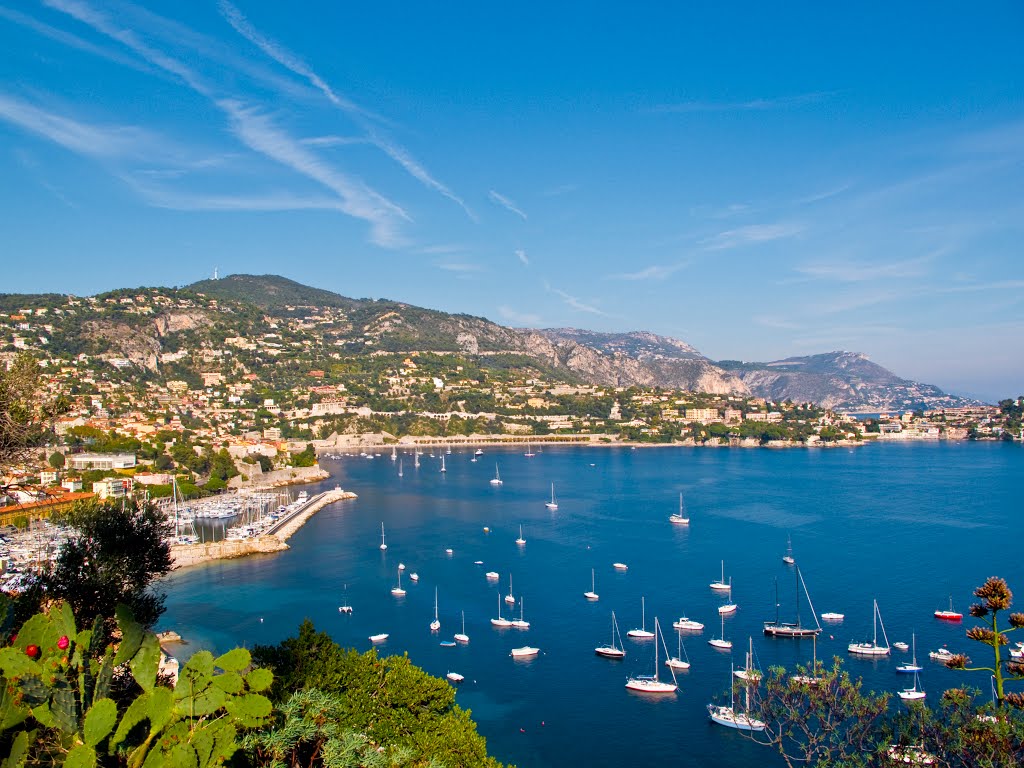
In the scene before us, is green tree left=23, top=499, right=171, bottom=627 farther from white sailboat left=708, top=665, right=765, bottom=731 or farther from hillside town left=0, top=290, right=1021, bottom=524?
hillside town left=0, top=290, right=1021, bottom=524

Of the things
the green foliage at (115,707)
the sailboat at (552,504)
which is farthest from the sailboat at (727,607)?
the green foliage at (115,707)

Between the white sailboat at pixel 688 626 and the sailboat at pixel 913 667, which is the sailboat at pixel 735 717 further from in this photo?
the white sailboat at pixel 688 626

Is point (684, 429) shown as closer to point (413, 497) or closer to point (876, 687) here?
point (413, 497)

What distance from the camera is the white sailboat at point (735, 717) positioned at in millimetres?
13758

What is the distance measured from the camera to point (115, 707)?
3523 millimetres

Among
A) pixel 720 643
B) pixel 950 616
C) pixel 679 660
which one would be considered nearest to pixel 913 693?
pixel 720 643

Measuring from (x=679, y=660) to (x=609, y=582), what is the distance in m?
6.82

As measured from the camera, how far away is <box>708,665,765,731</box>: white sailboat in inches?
542

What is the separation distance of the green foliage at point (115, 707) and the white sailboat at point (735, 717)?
1190 cm

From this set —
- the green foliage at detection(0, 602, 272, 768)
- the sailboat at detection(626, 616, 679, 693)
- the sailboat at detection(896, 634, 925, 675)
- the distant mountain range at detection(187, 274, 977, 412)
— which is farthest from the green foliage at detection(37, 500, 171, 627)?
the distant mountain range at detection(187, 274, 977, 412)

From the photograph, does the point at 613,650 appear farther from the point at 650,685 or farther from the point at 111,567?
the point at 111,567

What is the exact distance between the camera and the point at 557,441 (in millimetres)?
79625

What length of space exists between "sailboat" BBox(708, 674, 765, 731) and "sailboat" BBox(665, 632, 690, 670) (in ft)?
7.29

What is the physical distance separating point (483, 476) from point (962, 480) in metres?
30.3
